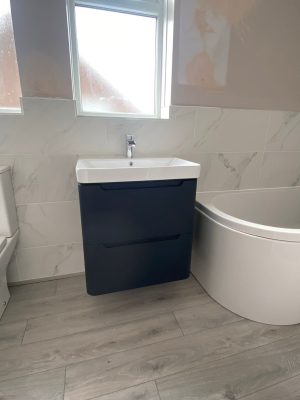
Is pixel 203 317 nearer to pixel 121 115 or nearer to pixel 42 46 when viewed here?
pixel 121 115

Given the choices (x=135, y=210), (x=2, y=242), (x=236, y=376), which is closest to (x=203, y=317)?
(x=236, y=376)

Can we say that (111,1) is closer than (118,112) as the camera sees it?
Yes

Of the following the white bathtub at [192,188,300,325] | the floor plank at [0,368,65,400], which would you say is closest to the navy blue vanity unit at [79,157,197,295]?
the white bathtub at [192,188,300,325]

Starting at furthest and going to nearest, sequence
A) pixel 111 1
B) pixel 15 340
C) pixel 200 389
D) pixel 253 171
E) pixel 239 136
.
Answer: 1. pixel 253 171
2. pixel 239 136
3. pixel 111 1
4. pixel 15 340
5. pixel 200 389

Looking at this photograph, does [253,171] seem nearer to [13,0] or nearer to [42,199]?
[42,199]

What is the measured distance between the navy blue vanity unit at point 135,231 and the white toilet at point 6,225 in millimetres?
480

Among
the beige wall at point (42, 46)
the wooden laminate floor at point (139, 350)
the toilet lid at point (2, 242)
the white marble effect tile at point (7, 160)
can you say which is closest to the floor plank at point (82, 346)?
the wooden laminate floor at point (139, 350)

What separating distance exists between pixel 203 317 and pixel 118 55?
65.0 inches

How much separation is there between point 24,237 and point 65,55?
108 cm

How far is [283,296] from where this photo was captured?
3.72 feet

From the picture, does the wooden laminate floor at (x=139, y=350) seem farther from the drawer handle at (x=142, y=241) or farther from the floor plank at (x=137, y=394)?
the drawer handle at (x=142, y=241)

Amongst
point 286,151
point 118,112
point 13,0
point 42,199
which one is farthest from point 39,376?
point 286,151

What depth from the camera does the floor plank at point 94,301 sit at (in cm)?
126

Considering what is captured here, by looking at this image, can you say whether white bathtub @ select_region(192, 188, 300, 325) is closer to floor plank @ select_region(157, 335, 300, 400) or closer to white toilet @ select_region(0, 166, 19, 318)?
floor plank @ select_region(157, 335, 300, 400)
